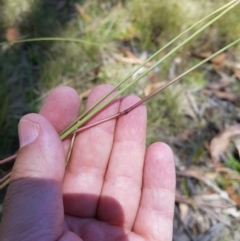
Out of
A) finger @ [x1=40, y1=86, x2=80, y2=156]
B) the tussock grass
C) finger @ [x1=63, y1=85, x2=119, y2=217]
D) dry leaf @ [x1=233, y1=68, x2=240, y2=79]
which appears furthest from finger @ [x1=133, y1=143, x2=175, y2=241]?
dry leaf @ [x1=233, y1=68, x2=240, y2=79]

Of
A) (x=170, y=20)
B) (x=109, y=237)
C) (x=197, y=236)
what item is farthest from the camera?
(x=170, y=20)

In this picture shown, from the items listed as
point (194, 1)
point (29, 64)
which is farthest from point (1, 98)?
point (194, 1)

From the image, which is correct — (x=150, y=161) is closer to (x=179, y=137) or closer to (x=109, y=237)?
(x=109, y=237)

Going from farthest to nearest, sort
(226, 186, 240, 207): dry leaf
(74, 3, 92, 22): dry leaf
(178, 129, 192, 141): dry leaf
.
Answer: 1. (74, 3, 92, 22): dry leaf
2. (178, 129, 192, 141): dry leaf
3. (226, 186, 240, 207): dry leaf

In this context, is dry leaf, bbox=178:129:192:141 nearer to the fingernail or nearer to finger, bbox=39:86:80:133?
finger, bbox=39:86:80:133

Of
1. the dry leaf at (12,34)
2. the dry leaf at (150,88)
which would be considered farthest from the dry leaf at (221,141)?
the dry leaf at (12,34)

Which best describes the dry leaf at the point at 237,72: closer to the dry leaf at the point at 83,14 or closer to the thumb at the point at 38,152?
the dry leaf at the point at 83,14
